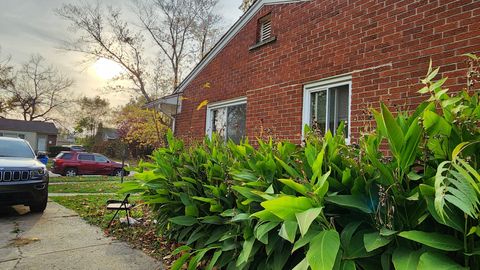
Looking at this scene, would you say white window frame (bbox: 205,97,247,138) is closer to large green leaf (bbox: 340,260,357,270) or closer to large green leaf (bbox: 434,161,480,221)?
large green leaf (bbox: 340,260,357,270)

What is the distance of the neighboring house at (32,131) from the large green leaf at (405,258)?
190 ft

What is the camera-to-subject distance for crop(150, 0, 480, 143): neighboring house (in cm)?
405

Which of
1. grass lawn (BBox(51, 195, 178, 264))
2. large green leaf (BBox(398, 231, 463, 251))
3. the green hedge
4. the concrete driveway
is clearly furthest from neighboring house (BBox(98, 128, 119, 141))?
large green leaf (BBox(398, 231, 463, 251))

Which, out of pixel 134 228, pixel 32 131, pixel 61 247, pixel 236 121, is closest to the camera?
pixel 61 247

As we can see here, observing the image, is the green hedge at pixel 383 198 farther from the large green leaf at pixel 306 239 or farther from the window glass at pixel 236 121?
the window glass at pixel 236 121

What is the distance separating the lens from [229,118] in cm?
800

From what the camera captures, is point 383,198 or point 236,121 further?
point 236,121

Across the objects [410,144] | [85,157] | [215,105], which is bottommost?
[85,157]

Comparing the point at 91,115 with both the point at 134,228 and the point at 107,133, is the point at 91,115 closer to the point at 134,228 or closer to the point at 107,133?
the point at 107,133

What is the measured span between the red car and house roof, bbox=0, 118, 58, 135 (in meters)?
36.5

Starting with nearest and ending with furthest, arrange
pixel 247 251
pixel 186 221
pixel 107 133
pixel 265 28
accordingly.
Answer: pixel 247 251, pixel 186 221, pixel 265 28, pixel 107 133

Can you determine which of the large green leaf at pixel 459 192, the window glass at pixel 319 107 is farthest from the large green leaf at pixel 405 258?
the window glass at pixel 319 107

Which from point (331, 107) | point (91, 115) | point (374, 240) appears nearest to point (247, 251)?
point (374, 240)

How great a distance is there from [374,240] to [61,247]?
429 cm
